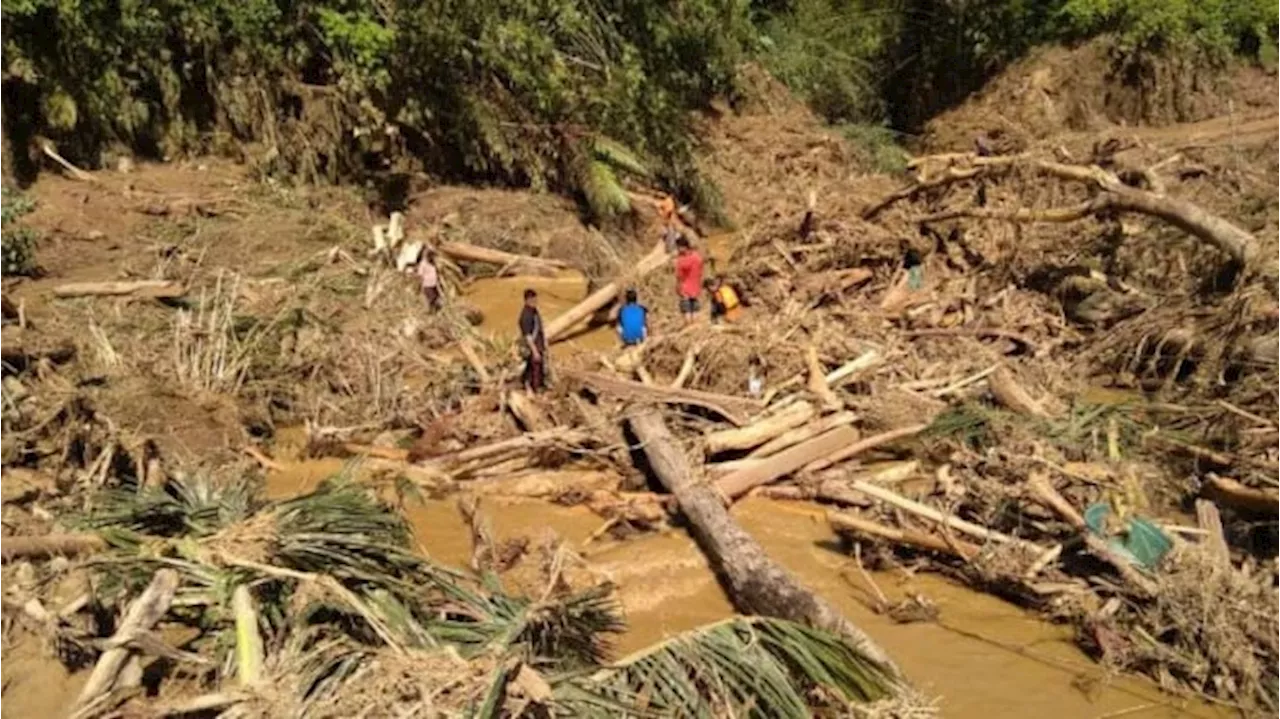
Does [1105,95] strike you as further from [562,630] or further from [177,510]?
[177,510]

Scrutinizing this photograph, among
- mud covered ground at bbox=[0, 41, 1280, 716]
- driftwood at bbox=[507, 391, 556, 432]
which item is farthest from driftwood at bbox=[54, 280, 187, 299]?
driftwood at bbox=[507, 391, 556, 432]

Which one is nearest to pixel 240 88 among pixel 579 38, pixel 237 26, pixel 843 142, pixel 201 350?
pixel 237 26

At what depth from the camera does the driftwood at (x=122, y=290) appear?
12156 mm

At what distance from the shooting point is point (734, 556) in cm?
784

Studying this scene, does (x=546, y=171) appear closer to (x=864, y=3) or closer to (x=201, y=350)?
(x=201, y=350)

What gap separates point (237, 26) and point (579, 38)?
501 cm

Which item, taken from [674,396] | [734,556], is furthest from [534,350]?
[734,556]

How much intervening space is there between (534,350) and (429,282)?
3.25 m

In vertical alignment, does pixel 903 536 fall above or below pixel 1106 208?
below

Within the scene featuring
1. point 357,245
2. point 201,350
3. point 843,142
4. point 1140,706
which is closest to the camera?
point 1140,706

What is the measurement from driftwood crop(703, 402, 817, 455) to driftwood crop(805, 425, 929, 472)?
41cm

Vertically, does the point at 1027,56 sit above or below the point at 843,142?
above

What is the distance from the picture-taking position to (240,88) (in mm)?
16719

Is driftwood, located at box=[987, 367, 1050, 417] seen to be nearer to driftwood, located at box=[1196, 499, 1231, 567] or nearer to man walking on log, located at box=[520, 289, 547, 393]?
driftwood, located at box=[1196, 499, 1231, 567]
